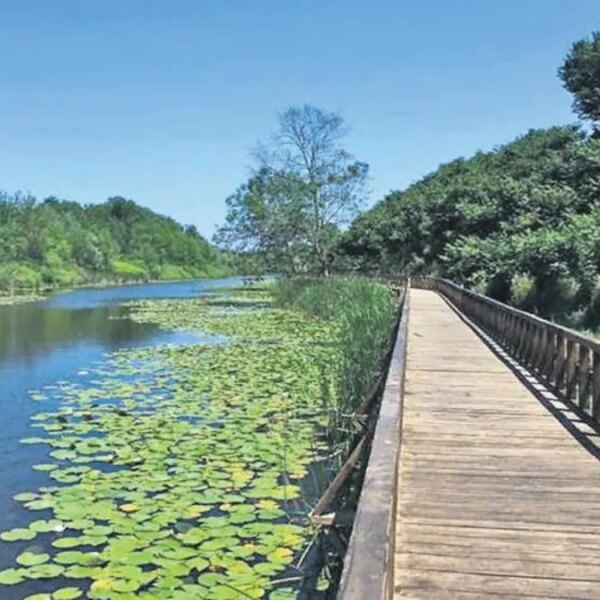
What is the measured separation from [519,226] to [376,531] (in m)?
21.3

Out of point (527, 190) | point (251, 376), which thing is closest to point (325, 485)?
point (251, 376)

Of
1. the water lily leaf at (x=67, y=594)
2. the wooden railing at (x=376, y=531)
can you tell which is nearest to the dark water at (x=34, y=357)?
the water lily leaf at (x=67, y=594)

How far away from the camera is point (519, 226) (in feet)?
74.4

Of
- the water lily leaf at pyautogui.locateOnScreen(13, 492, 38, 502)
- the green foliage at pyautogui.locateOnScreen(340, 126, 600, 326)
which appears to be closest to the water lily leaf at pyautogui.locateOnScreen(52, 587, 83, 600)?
the water lily leaf at pyautogui.locateOnScreen(13, 492, 38, 502)

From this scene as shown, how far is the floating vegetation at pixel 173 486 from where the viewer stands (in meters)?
4.80

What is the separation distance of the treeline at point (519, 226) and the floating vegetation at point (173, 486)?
6.51 metres

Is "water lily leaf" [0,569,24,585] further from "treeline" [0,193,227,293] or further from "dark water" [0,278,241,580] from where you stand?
"treeline" [0,193,227,293]

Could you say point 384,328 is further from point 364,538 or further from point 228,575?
point 364,538

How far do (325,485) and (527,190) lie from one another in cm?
2115

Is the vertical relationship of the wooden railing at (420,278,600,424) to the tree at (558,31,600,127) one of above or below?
below

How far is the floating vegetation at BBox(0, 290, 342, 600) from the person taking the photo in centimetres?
480

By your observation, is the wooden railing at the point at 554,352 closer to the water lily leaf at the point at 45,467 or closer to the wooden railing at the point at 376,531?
the wooden railing at the point at 376,531

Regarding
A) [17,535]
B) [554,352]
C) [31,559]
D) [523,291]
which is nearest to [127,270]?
[523,291]

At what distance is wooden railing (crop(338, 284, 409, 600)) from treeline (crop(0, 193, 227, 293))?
52.7m
